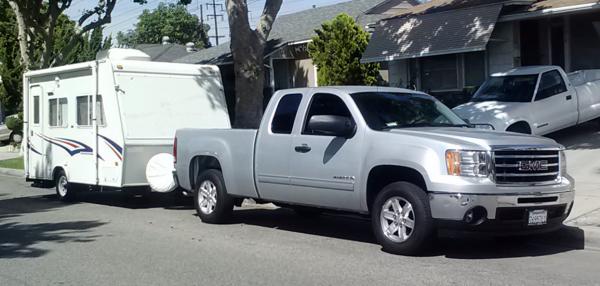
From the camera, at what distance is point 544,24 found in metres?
19.2

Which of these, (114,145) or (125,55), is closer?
(114,145)

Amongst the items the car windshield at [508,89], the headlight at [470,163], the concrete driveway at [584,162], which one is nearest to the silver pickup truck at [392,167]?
the headlight at [470,163]

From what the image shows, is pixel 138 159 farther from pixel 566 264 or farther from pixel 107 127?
pixel 566 264

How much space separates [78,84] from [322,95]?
645 cm

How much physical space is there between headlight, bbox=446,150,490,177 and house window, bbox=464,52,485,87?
12.8m

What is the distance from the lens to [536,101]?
14.5 m

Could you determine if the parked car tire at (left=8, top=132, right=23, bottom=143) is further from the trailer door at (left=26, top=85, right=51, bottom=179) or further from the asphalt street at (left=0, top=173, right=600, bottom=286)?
the asphalt street at (left=0, top=173, right=600, bottom=286)

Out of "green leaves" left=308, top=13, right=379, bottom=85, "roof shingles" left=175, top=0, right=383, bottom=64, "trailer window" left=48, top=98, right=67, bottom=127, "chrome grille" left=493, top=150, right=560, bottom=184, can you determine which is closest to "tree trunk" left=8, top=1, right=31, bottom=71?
"roof shingles" left=175, top=0, right=383, bottom=64

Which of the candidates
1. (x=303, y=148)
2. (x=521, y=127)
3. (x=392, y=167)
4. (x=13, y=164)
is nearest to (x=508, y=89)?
(x=521, y=127)

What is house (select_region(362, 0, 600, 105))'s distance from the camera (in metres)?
17.7

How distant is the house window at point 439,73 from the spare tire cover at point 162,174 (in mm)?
10853

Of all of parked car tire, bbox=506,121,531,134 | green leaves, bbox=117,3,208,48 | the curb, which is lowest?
the curb

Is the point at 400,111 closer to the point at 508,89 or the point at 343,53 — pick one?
the point at 508,89

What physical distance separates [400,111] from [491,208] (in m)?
2.04
